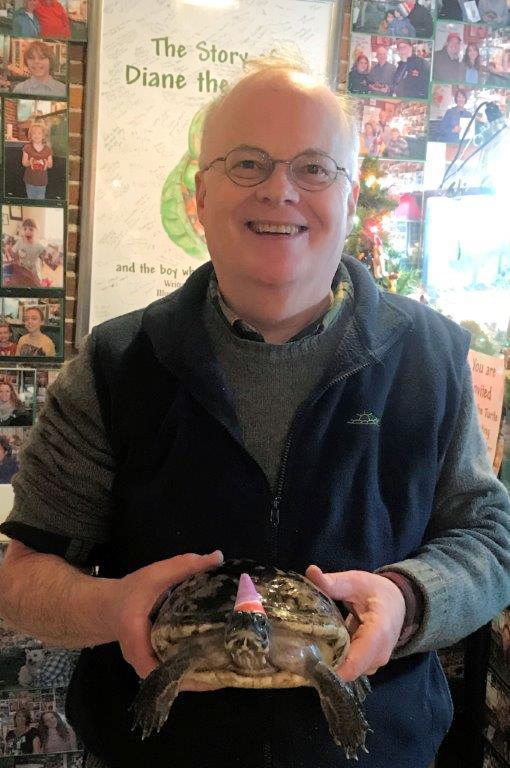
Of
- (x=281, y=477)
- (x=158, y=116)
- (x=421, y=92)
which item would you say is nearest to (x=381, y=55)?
(x=421, y=92)

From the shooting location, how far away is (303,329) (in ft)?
3.90

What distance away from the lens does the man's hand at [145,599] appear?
92cm

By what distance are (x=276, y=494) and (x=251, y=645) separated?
0.93 ft

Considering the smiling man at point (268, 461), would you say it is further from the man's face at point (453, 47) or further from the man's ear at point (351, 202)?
the man's face at point (453, 47)

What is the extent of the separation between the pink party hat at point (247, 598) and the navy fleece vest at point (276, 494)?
18 centimetres

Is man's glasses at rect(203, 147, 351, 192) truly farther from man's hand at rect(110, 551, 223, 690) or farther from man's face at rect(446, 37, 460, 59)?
man's face at rect(446, 37, 460, 59)

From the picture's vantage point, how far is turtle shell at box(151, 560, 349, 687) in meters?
0.89

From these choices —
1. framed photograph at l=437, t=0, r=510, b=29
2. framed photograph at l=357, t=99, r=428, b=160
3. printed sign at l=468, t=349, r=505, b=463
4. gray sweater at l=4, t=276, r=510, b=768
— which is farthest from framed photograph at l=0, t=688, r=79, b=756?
framed photograph at l=437, t=0, r=510, b=29

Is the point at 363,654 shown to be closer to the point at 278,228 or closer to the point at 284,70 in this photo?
the point at 278,228

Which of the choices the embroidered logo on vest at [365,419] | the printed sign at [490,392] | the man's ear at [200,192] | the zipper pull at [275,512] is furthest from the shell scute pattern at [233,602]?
the printed sign at [490,392]

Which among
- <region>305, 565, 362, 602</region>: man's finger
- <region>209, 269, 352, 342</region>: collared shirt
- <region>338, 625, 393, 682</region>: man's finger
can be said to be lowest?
<region>338, 625, 393, 682</region>: man's finger

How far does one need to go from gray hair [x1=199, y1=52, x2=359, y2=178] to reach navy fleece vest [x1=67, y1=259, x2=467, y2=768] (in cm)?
28

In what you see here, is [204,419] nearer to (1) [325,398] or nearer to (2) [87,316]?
(1) [325,398]

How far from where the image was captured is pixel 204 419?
111 centimetres
